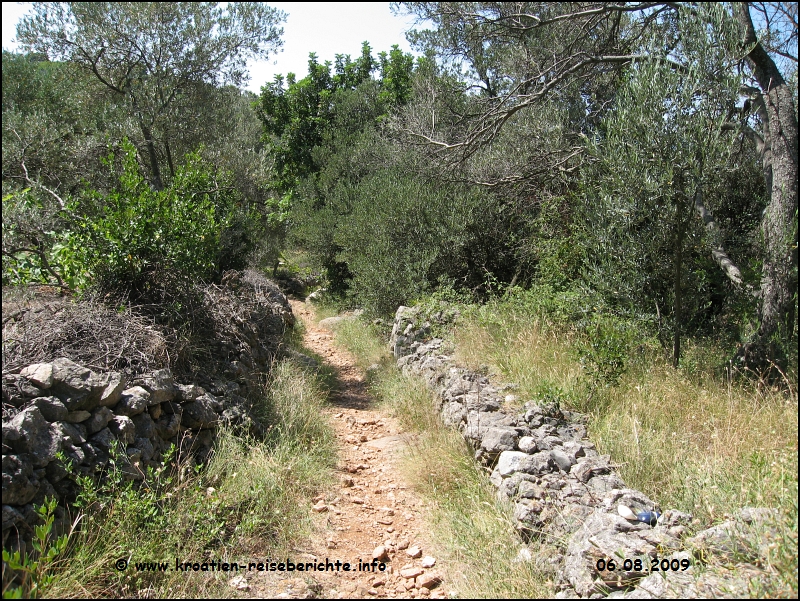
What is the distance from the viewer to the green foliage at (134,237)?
19.1 ft

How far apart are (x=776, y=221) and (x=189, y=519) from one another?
19.7ft

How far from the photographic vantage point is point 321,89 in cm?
2080

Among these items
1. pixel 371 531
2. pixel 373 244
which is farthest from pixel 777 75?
pixel 373 244

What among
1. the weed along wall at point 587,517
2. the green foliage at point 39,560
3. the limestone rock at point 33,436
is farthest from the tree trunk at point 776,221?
the limestone rock at point 33,436

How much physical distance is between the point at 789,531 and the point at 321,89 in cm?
2061

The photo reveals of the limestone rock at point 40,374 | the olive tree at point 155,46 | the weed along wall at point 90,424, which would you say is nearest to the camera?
the weed along wall at point 90,424

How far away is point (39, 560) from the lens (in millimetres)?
3248

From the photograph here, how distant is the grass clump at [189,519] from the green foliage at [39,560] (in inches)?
2.3

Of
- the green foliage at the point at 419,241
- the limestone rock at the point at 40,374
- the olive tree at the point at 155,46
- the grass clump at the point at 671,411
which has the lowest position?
the grass clump at the point at 671,411

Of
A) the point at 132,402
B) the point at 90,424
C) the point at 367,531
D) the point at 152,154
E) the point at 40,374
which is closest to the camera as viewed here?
the point at 40,374

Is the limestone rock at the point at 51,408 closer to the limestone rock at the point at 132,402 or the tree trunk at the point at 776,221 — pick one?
the limestone rock at the point at 132,402

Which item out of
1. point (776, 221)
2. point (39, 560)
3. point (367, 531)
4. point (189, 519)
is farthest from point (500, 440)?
point (776, 221)

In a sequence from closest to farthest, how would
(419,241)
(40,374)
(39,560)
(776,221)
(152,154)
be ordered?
(39,560) < (40,374) < (776,221) < (152,154) < (419,241)

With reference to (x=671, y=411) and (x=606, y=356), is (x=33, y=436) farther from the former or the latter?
(x=671, y=411)
